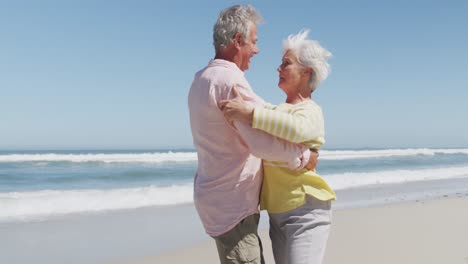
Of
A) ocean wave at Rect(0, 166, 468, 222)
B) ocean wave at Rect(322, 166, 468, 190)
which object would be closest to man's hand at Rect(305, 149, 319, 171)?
ocean wave at Rect(0, 166, 468, 222)

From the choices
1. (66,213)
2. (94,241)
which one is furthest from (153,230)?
(66,213)

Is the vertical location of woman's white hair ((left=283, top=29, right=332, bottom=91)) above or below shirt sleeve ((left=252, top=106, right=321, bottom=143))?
above

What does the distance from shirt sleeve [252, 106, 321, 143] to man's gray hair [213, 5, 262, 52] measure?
1.26ft

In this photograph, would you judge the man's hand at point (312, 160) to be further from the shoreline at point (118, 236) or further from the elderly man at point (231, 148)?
the shoreline at point (118, 236)

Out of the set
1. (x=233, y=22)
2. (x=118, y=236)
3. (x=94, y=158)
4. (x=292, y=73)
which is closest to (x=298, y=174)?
(x=292, y=73)

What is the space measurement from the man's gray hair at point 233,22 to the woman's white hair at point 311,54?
0.98ft

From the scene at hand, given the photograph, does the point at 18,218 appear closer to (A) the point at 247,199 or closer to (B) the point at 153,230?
(B) the point at 153,230

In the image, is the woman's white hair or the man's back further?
the woman's white hair

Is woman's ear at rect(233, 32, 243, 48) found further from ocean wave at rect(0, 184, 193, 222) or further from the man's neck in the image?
ocean wave at rect(0, 184, 193, 222)

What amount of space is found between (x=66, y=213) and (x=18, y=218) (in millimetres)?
788

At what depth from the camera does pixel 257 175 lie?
243cm

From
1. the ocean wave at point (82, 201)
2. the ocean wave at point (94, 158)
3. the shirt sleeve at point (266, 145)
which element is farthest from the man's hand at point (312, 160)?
the ocean wave at point (94, 158)

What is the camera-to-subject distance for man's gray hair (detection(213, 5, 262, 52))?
2307 mm

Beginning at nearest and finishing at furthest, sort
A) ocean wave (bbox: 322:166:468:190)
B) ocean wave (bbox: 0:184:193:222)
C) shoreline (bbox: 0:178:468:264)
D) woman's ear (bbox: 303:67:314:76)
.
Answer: woman's ear (bbox: 303:67:314:76)
shoreline (bbox: 0:178:468:264)
ocean wave (bbox: 0:184:193:222)
ocean wave (bbox: 322:166:468:190)
